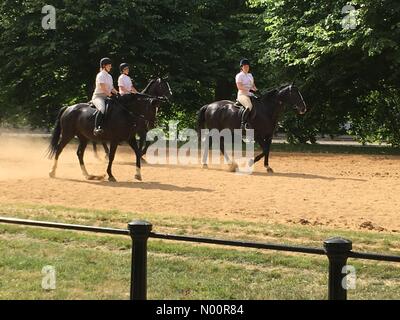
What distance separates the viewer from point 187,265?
347 inches

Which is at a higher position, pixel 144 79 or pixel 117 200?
pixel 144 79

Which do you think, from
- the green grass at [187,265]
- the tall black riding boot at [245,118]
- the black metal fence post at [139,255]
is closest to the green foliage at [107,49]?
the tall black riding boot at [245,118]

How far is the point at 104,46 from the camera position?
3384cm

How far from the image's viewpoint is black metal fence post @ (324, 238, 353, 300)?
5.04 m

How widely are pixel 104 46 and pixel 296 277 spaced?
27140 millimetres

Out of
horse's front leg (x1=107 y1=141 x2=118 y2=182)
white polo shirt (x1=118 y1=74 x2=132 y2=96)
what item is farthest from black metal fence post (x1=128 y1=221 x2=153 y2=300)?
white polo shirt (x1=118 y1=74 x2=132 y2=96)

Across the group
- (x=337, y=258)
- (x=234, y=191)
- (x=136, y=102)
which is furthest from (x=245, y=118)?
(x=337, y=258)

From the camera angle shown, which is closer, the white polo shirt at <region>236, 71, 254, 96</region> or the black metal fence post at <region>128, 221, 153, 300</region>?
the black metal fence post at <region>128, 221, 153, 300</region>

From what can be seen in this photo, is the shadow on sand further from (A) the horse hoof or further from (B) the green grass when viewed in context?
(B) the green grass

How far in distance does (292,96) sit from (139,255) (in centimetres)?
1570

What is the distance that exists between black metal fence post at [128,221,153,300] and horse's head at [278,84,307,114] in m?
15.6
